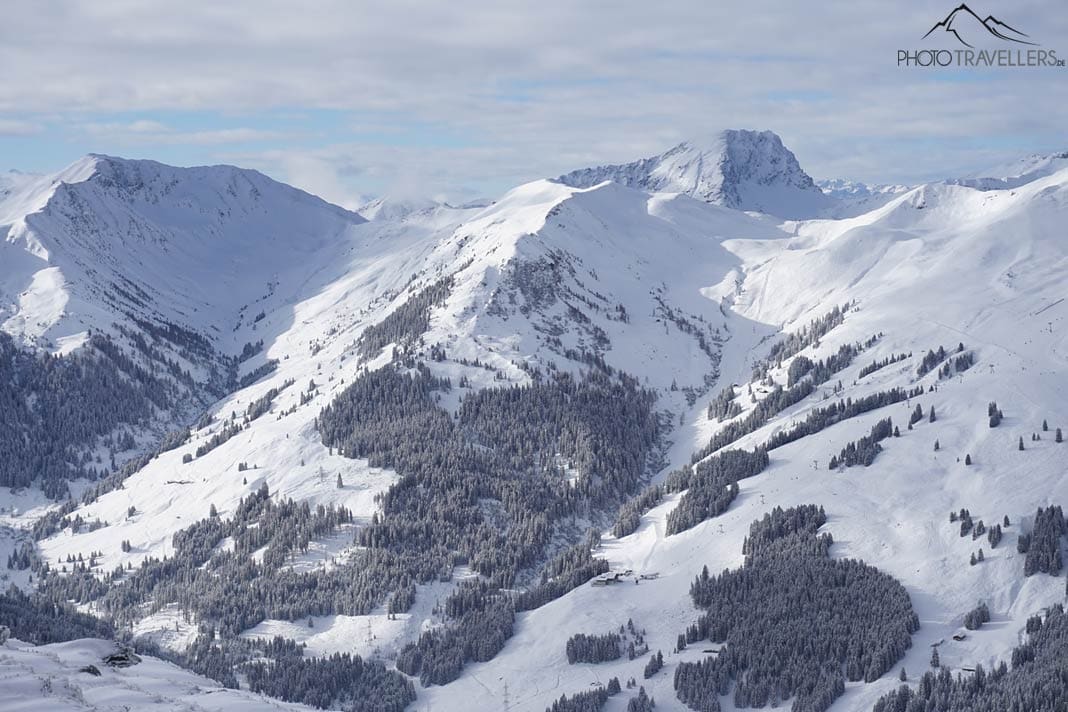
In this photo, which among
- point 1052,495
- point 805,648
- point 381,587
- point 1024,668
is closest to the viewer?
point 1024,668

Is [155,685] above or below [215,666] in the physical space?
above

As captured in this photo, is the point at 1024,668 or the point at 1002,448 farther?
the point at 1002,448

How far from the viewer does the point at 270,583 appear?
197 m

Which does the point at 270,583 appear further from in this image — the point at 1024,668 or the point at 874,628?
the point at 1024,668

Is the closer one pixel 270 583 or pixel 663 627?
pixel 663 627

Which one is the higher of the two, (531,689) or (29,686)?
(29,686)

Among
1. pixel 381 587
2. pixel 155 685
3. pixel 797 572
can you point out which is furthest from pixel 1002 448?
pixel 155 685

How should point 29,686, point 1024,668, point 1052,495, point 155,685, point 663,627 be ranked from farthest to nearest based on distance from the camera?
point 1052,495 → point 663,627 → point 1024,668 → point 155,685 → point 29,686

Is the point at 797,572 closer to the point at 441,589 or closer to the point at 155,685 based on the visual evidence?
the point at 441,589

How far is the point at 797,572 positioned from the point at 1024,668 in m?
40.2

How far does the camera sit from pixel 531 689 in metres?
154

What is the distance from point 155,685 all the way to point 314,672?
74.5 meters

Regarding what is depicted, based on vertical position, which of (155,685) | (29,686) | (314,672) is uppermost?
(29,686)

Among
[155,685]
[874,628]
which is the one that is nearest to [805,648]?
[874,628]
